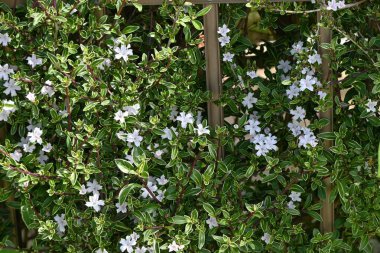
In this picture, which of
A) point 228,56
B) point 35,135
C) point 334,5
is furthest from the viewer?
point 228,56

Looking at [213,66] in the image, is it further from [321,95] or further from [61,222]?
[61,222]

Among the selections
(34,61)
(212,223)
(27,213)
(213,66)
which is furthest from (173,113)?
(27,213)

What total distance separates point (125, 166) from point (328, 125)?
77 cm

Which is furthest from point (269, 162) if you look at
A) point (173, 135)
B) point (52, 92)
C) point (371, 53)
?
point (52, 92)

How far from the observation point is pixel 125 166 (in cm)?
238

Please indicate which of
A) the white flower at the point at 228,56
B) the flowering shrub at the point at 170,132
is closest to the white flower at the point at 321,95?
the flowering shrub at the point at 170,132

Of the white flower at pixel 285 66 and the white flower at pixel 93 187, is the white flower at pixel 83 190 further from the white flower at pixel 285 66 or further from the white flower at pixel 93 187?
the white flower at pixel 285 66

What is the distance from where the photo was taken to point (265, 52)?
2812mm

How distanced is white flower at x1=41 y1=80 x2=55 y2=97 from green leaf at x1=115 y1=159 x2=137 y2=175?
→ 0.35 metres

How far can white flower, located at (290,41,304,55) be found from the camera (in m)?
2.48

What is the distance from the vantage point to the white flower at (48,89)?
2.44 metres

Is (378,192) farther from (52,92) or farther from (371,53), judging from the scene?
(52,92)

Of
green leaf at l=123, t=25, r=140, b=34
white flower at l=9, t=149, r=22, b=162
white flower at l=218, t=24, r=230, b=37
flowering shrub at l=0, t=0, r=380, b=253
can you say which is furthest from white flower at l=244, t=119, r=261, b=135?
white flower at l=9, t=149, r=22, b=162

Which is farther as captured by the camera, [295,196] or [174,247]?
[295,196]
